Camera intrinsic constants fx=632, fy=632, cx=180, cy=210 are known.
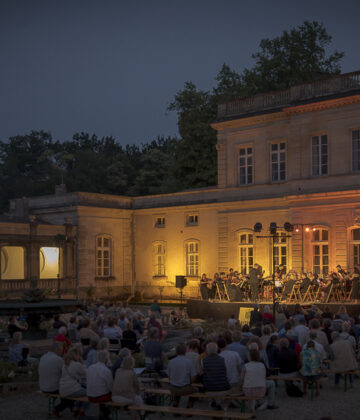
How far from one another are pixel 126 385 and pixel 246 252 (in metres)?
19.6

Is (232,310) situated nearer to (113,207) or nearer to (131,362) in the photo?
(113,207)

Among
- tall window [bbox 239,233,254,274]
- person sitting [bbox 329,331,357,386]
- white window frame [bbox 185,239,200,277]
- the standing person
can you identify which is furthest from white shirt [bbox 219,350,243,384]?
white window frame [bbox 185,239,200,277]

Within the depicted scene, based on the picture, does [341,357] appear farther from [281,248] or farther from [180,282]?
[180,282]

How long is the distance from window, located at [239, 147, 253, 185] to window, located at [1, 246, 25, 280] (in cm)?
1131

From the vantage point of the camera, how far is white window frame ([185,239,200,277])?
30.2m

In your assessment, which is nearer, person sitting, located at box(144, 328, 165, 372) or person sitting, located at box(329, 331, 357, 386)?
person sitting, located at box(144, 328, 165, 372)

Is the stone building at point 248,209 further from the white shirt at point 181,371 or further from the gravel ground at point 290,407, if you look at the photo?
the white shirt at point 181,371

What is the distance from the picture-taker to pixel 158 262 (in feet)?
105

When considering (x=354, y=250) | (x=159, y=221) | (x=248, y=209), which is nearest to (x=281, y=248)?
(x=248, y=209)

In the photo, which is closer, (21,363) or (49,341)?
(21,363)

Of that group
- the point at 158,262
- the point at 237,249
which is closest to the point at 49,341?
the point at 237,249

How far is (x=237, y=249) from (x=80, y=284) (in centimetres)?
782

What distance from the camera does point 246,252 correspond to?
27.8 m

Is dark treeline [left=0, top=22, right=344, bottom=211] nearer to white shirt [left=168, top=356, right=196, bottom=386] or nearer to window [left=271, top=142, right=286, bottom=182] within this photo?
window [left=271, top=142, right=286, bottom=182]
